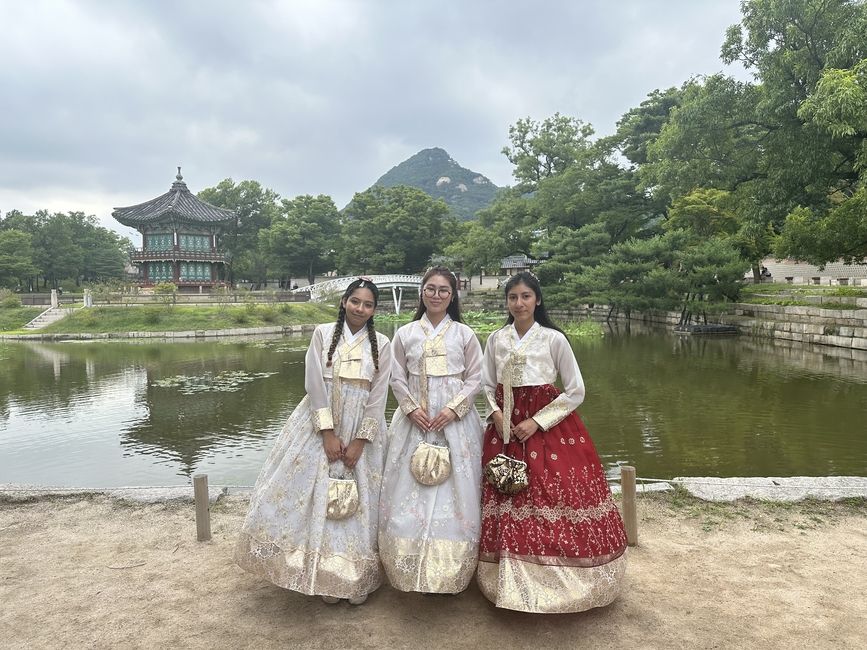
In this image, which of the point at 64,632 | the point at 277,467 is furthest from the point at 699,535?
the point at 64,632

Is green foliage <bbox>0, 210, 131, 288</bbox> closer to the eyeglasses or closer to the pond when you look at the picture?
the pond

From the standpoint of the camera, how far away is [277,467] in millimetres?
2758

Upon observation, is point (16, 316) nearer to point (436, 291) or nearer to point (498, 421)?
point (436, 291)

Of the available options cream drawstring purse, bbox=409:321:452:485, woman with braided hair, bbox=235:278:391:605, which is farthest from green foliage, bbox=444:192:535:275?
cream drawstring purse, bbox=409:321:452:485

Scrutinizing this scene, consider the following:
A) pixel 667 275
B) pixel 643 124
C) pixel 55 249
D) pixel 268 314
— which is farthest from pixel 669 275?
pixel 55 249

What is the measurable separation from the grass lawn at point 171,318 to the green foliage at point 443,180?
6727 cm

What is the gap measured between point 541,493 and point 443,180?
328 ft

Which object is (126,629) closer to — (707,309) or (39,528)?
(39,528)

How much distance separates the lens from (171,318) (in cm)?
2534

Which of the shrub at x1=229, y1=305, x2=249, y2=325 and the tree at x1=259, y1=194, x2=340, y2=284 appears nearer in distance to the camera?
the shrub at x1=229, y1=305, x2=249, y2=325

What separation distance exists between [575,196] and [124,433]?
85.0 ft

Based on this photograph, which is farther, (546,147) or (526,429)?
(546,147)

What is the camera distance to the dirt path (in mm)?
2426

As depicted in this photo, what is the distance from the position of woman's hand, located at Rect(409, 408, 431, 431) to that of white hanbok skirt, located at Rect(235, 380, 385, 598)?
9.0 inches
